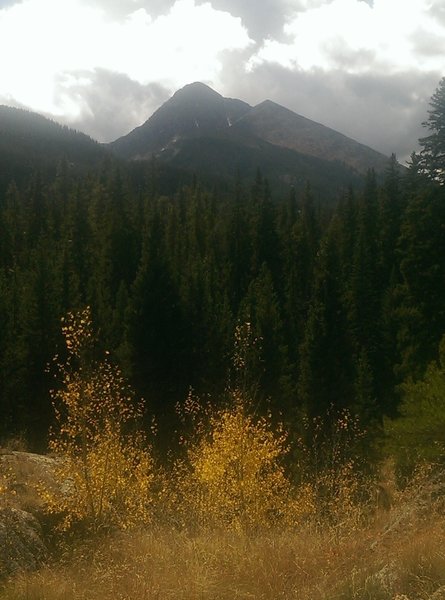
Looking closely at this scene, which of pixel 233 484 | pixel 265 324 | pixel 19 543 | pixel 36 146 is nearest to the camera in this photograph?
pixel 19 543

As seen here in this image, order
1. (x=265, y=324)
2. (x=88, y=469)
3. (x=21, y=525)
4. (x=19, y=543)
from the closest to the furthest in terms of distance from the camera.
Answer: (x=19, y=543), (x=21, y=525), (x=88, y=469), (x=265, y=324)

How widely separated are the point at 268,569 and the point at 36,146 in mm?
A: 178383

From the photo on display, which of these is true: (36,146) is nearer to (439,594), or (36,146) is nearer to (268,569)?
(268,569)

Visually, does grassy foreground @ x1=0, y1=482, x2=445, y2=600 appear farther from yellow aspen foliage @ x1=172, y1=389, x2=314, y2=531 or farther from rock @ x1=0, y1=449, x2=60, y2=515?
rock @ x1=0, y1=449, x2=60, y2=515

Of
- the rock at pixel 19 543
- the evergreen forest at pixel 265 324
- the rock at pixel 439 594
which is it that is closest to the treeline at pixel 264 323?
the evergreen forest at pixel 265 324

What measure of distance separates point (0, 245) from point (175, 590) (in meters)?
60.9

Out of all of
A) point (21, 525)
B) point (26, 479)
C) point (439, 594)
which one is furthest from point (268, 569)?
point (26, 479)

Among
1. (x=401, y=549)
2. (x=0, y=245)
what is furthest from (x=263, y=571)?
(x=0, y=245)

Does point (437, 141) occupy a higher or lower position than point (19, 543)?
higher

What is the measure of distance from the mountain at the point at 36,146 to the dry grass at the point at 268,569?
136 metres

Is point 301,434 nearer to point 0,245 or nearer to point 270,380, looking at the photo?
point 270,380

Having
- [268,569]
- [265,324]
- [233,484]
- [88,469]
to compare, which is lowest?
[88,469]

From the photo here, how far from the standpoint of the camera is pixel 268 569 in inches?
251

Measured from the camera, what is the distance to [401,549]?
5.99 metres
